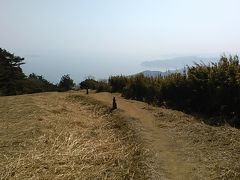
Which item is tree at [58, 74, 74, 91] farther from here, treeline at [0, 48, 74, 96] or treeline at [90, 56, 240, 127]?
treeline at [90, 56, 240, 127]

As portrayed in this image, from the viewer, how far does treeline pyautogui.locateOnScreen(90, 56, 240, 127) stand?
1372 centimetres

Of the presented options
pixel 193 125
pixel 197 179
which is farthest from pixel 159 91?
pixel 197 179

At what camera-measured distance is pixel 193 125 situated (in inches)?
482

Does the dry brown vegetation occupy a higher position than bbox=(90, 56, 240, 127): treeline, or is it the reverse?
bbox=(90, 56, 240, 127): treeline

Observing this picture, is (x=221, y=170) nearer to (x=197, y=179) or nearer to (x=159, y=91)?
(x=197, y=179)

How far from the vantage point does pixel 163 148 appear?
395 inches

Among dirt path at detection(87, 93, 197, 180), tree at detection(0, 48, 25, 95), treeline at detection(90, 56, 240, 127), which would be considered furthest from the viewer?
tree at detection(0, 48, 25, 95)

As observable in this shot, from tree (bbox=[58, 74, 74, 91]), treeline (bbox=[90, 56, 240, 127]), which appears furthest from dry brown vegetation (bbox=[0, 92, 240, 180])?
tree (bbox=[58, 74, 74, 91])

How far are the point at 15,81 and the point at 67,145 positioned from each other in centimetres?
2733

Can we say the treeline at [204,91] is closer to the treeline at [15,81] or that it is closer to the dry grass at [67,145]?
the dry grass at [67,145]

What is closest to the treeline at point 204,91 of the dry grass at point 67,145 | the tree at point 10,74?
the dry grass at point 67,145

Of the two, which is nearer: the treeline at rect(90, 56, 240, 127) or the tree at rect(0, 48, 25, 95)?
the treeline at rect(90, 56, 240, 127)

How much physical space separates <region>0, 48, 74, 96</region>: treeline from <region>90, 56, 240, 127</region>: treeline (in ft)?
44.7

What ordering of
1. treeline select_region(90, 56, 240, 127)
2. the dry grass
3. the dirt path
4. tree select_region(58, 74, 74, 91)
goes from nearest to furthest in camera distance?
the dirt path < the dry grass < treeline select_region(90, 56, 240, 127) < tree select_region(58, 74, 74, 91)
